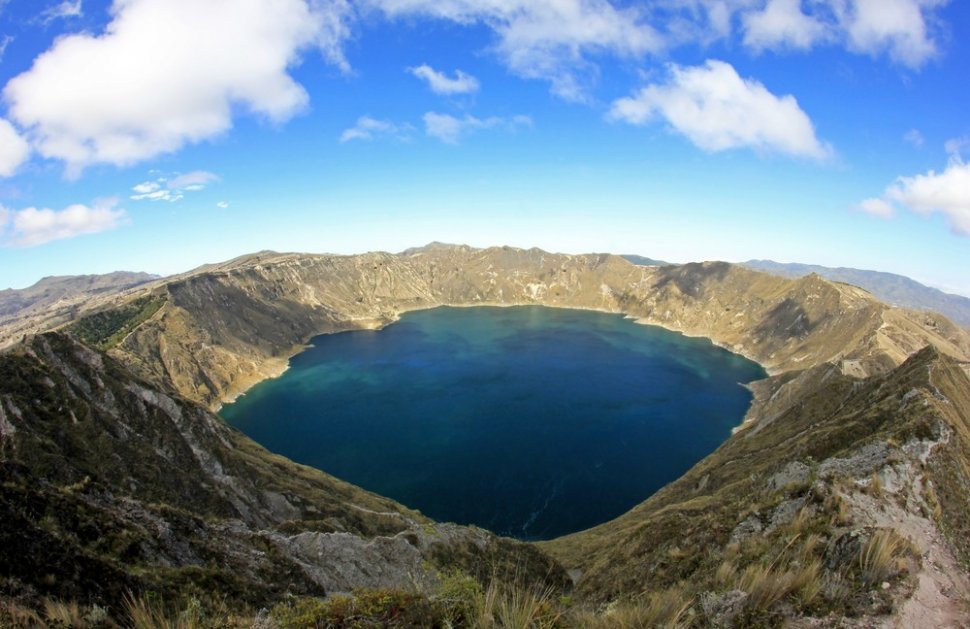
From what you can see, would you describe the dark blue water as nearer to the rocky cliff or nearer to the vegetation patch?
the rocky cliff

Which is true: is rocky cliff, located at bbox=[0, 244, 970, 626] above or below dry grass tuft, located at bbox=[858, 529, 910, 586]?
below

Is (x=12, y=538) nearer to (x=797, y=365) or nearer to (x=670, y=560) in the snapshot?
(x=670, y=560)

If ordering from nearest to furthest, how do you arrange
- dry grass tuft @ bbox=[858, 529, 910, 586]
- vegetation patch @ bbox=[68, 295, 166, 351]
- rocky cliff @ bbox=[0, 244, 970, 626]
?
dry grass tuft @ bbox=[858, 529, 910, 586]
rocky cliff @ bbox=[0, 244, 970, 626]
vegetation patch @ bbox=[68, 295, 166, 351]

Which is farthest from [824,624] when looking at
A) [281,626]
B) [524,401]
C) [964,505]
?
[524,401]

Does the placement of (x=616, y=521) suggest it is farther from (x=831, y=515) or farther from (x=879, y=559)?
(x=879, y=559)

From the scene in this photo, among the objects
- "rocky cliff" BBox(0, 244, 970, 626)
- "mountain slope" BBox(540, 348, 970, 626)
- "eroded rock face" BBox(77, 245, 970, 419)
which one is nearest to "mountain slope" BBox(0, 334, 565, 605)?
"rocky cliff" BBox(0, 244, 970, 626)

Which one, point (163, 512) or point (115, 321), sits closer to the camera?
point (163, 512)

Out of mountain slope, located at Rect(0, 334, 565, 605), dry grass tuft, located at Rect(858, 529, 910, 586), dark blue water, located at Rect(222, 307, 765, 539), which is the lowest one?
dark blue water, located at Rect(222, 307, 765, 539)

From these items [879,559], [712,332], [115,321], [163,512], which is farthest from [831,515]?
[712,332]
